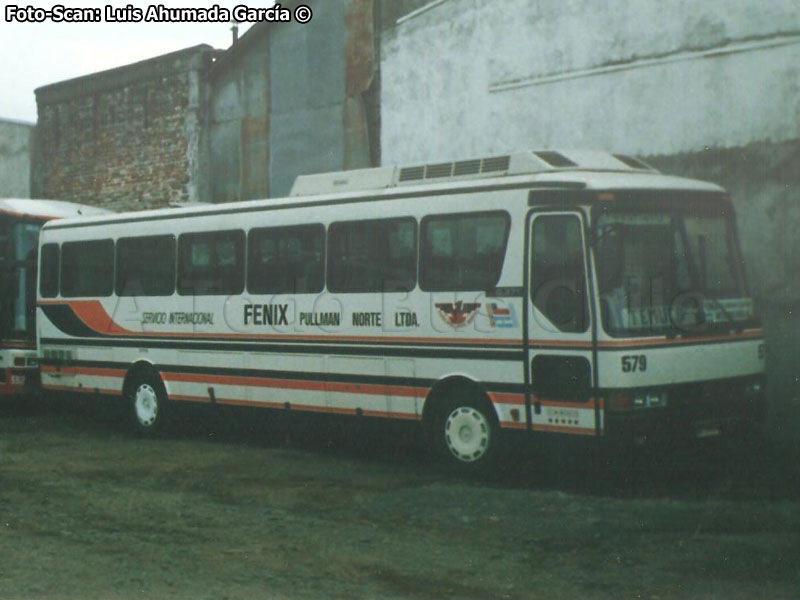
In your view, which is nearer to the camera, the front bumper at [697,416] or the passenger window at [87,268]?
the front bumper at [697,416]

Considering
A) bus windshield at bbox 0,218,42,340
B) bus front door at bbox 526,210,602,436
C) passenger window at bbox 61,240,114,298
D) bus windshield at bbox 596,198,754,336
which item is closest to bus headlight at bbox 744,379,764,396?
bus windshield at bbox 596,198,754,336

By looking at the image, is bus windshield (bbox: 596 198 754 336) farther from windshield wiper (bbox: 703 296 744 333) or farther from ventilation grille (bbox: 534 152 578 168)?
ventilation grille (bbox: 534 152 578 168)

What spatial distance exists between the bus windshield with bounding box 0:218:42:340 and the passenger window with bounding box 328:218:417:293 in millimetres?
6533

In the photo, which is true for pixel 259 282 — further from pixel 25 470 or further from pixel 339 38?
pixel 339 38

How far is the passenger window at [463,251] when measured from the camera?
1071 cm

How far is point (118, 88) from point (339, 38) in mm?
6068

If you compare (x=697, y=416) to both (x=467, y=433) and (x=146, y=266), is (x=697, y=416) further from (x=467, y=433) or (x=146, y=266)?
→ (x=146, y=266)

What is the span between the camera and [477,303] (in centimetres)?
1081

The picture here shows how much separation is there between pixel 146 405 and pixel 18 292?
3.56 meters

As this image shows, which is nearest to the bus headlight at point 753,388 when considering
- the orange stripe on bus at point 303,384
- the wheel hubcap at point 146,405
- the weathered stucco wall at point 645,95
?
the weathered stucco wall at point 645,95

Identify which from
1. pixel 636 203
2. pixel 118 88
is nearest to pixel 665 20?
pixel 636 203

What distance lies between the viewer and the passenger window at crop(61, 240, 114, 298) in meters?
15.1

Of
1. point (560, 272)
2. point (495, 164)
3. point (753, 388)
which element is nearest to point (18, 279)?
point (495, 164)

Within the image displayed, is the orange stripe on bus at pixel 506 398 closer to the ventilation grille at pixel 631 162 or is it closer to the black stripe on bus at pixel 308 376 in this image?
the black stripe on bus at pixel 308 376
